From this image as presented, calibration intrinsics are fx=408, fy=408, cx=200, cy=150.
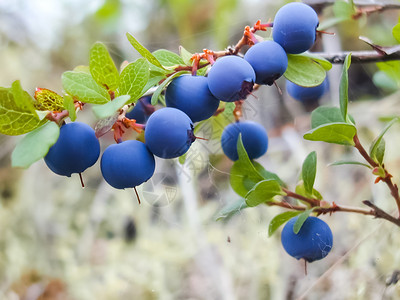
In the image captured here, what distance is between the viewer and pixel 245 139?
1.87ft

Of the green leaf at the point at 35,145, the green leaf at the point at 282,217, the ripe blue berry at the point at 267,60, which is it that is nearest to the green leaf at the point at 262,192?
the green leaf at the point at 282,217

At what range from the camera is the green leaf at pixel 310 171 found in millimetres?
527

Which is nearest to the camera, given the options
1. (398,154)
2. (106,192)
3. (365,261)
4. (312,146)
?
(365,261)

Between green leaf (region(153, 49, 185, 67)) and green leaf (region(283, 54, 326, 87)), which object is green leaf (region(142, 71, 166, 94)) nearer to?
green leaf (region(153, 49, 185, 67))

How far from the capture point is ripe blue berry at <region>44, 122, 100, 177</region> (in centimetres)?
37

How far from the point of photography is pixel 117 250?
1.77 m

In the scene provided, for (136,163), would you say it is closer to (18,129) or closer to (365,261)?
(18,129)

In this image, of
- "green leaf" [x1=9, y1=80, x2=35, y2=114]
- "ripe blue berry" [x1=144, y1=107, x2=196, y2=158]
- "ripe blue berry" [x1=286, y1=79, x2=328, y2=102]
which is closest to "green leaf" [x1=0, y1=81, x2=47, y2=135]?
"green leaf" [x1=9, y1=80, x2=35, y2=114]

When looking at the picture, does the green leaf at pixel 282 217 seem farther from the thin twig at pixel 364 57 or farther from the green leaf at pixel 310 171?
the thin twig at pixel 364 57

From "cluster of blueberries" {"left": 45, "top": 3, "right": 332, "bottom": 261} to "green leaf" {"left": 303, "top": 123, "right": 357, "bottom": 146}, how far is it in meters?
0.08

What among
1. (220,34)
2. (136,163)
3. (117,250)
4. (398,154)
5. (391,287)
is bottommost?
(117,250)

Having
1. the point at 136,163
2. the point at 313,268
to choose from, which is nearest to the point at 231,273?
the point at 313,268

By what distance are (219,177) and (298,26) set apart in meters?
0.32

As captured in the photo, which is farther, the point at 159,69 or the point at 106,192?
the point at 106,192
